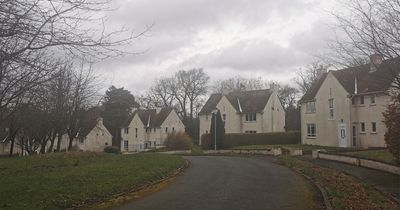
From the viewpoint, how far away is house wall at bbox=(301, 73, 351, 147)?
43938 millimetres

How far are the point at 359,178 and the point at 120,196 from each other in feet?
35.6

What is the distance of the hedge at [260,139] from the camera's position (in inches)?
2110

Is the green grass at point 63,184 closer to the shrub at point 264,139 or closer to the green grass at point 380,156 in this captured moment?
the green grass at point 380,156

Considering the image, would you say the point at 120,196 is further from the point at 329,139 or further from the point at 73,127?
the point at 329,139

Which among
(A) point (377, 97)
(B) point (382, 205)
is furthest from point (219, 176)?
(A) point (377, 97)

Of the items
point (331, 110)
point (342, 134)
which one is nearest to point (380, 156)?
point (342, 134)

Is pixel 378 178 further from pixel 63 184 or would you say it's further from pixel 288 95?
pixel 288 95

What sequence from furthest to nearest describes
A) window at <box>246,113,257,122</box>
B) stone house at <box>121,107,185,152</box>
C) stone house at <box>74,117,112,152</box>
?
stone house at <box>121,107,185,152</box>, stone house at <box>74,117,112,152</box>, window at <box>246,113,257,122</box>

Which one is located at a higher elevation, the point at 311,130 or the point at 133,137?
the point at 311,130

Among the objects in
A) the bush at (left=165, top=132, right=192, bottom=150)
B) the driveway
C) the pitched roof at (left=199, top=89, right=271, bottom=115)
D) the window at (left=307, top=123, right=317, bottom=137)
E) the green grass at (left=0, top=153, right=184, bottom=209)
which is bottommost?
the driveway

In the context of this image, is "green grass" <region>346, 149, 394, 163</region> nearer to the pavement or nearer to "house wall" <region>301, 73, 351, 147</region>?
the pavement

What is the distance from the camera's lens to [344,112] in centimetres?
4394

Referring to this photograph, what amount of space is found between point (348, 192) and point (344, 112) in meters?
30.2

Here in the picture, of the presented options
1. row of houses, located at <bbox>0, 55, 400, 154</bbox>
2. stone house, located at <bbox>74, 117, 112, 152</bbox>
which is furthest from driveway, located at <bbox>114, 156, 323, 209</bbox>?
stone house, located at <bbox>74, 117, 112, 152</bbox>
